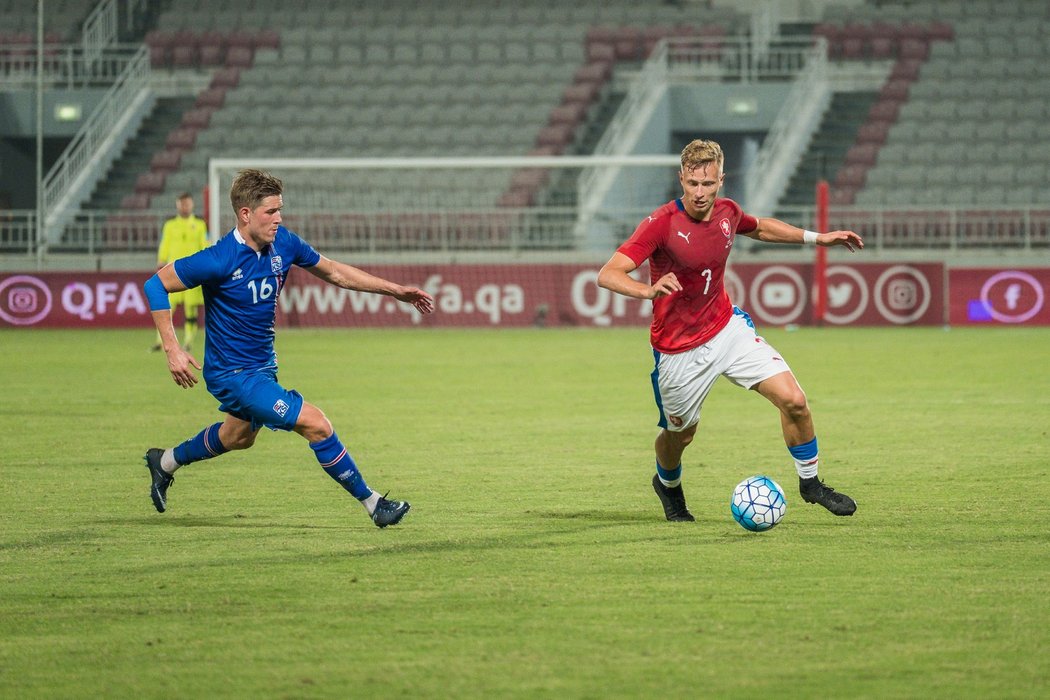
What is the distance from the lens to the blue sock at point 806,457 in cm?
796

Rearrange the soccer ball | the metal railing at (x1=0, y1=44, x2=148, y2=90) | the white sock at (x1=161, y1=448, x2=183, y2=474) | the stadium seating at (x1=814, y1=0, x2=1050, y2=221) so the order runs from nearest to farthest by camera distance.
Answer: the soccer ball, the white sock at (x1=161, y1=448, x2=183, y2=474), the stadium seating at (x1=814, y1=0, x2=1050, y2=221), the metal railing at (x1=0, y1=44, x2=148, y2=90)

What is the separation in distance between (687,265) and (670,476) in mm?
1119

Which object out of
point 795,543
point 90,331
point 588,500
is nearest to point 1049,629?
point 795,543

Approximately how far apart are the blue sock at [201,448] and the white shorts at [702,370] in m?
2.40

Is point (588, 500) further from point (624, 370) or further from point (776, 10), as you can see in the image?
point (776, 10)

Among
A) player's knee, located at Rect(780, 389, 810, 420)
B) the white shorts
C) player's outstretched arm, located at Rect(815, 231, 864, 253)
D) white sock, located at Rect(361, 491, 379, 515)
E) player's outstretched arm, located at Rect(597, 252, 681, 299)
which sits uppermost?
player's outstretched arm, located at Rect(815, 231, 864, 253)

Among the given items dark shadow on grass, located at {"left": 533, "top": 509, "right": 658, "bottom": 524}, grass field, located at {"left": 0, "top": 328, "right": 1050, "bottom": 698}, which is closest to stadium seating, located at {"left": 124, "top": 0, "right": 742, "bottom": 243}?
grass field, located at {"left": 0, "top": 328, "right": 1050, "bottom": 698}

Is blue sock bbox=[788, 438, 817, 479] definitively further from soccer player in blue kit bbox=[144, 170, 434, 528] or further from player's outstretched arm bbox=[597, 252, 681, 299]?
soccer player in blue kit bbox=[144, 170, 434, 528]

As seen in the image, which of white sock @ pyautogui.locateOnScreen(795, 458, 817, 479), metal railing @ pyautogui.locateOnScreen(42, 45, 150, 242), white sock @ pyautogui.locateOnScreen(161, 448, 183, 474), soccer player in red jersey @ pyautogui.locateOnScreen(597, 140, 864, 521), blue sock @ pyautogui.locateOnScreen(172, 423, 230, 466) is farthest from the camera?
metal railing @ pyautogui.locateOnScreen(42, 45, 150, 242)

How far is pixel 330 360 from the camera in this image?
20484 mm

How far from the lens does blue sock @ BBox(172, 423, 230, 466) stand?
8.28m

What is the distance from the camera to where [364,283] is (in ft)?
26.2

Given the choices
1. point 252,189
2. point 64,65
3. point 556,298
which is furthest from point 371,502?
point 64,65

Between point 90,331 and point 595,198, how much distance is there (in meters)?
9.89
